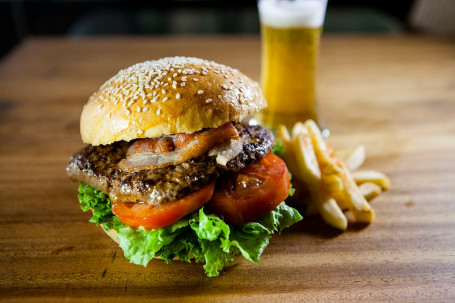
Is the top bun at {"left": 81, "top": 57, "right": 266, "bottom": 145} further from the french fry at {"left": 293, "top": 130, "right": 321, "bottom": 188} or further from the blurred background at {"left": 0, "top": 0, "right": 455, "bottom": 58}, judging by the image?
the blurred background at {"left": 0, "top": 0, "right": 455, "bottom": 58}

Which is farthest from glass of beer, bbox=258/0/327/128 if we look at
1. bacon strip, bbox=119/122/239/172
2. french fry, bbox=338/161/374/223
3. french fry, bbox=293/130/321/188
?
bacon strip, bbox=119/122/239/172

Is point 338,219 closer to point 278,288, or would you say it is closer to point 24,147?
point 278,288

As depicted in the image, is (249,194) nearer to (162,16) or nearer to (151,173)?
(151,173)

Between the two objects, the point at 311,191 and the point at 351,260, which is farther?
the point at 311,191

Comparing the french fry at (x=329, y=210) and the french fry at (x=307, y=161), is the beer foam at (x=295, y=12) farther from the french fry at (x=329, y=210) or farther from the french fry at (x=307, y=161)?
the french fry at (x=329, y=210)

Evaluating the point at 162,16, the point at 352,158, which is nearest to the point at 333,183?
the point at 352,158

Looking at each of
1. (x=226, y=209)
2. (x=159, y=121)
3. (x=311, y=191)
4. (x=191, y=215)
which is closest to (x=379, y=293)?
(x=311, y=191)
